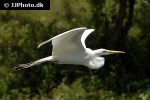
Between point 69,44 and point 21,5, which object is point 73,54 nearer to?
point 69,44

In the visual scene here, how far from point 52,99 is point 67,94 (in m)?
0.71

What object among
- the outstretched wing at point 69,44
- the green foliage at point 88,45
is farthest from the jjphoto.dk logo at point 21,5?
the outstretched wing at point 69,44

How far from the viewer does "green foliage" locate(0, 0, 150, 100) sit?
26.8ft

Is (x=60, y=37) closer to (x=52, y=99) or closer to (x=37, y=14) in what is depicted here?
(x=52, y=99)

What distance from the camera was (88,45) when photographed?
28.6 feet

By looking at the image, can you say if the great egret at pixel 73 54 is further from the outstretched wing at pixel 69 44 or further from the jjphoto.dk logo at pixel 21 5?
the jjphoto.dk logo at pixel 21 5

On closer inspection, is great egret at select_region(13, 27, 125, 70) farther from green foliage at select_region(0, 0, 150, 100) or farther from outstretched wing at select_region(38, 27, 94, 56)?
green foliage at select_region(0, 0, 150, 100)

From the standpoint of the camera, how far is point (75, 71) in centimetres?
852

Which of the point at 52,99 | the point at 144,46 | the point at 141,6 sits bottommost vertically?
the point at 52,99

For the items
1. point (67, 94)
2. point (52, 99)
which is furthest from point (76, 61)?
point (52, 99)

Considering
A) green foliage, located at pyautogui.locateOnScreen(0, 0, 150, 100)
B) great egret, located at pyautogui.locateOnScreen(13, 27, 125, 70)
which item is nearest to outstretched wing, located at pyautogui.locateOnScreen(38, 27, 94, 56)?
great egret, located at pyautogui.locateOnScreen(13, 27, 125, 70)

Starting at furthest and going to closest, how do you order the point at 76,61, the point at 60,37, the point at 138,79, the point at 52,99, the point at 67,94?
1. the point at 138,79
2. the point at 52,99
3. the point at 67,94
4. the point at 76,61
5. the point at 60,37

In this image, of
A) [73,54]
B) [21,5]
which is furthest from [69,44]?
[21,5]

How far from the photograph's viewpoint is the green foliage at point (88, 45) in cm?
816
